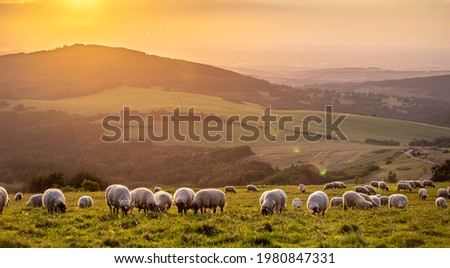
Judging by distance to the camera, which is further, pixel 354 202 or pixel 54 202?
pixel 354 202

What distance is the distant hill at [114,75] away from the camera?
384 ft

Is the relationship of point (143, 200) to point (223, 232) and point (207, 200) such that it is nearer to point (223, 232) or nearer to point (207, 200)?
point (207, 200)

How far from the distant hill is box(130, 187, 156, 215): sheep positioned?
3812 inches

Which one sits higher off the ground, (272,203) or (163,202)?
(272,203)

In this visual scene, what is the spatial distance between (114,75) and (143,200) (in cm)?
11499

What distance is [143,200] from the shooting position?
19.2 metres

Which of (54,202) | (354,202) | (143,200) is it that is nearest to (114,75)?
(54,202)

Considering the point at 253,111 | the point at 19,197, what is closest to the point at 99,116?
the point at 253,111

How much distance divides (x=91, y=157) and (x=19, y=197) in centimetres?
6657

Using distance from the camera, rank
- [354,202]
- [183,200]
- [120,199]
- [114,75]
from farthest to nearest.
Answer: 1. [114,75]
2. [354,202]
3. [183,200]
4. [120,199]

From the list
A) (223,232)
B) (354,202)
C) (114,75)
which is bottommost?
(354,202)

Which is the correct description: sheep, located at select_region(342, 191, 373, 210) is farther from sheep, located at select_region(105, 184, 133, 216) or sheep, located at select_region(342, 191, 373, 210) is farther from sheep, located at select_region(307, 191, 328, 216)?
sheep, located at select_region(105, 184, 133, 216)

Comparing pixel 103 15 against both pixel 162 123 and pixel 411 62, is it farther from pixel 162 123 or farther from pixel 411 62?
pixel 162 123

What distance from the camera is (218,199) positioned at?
19328 millimetres
